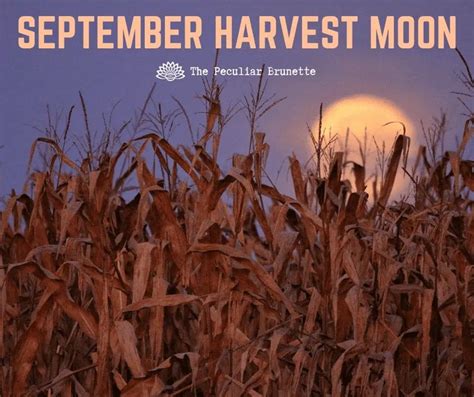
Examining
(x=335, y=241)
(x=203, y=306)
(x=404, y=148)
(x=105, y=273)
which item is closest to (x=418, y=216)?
(x=404, y=148)

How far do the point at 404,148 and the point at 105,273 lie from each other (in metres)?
0.99

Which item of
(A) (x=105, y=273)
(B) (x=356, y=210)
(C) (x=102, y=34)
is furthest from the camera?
(C) (x=102, y=34)

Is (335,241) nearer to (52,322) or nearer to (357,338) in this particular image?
(357,338)

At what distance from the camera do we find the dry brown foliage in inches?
123

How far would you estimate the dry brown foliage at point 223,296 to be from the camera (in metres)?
3.12

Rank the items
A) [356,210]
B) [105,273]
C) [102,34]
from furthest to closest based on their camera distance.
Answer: [102,34] → [356,210] → [105,273]

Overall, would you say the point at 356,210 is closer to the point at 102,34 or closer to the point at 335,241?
the point at 335,241

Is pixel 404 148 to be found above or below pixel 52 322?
above

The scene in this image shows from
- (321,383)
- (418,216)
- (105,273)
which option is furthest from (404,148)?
(105,273)

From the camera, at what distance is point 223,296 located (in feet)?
10.5

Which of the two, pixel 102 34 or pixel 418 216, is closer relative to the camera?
pixel 418 216

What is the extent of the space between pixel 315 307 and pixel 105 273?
587 millimetres

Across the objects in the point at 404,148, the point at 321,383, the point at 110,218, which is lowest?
the point at 321,383

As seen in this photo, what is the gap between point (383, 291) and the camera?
10.5 feet
